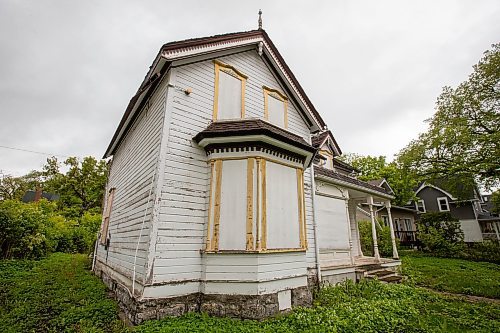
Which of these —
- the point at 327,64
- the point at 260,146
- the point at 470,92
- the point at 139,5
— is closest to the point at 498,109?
the point at 470,92

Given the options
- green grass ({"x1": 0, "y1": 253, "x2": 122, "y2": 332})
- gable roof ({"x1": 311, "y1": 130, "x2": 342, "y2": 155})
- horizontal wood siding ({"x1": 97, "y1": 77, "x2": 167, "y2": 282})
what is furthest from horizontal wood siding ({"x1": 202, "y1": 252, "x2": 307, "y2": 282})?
gable roof ({"x1": 311, "y1": 130, "x2": 342, "y2": 155})

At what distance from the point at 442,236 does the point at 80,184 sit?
43.6m

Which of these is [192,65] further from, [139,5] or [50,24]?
[50,24]

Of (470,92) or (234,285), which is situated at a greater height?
(470,92)

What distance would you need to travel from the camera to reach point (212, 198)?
20.2ft

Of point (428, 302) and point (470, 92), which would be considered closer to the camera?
point (428, 302)

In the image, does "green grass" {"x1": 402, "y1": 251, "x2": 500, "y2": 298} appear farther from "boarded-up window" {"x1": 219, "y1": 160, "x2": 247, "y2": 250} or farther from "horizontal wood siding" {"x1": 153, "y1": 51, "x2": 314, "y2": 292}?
"boarded-up window" {"x1": 219, "y1": 160, "x2": 247, "y2": 250}

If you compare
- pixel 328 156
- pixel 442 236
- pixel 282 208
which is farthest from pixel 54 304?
pixel 442 236

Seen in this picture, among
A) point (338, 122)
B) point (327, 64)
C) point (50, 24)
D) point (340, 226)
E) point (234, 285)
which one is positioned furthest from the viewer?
point (338, 122)

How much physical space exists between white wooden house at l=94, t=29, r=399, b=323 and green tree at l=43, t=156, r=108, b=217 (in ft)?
105

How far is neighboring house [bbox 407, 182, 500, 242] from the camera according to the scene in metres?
28.7

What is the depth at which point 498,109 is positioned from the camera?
56.9 ft

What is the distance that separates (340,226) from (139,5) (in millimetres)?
11981

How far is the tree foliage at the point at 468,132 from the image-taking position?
17.3 metres
